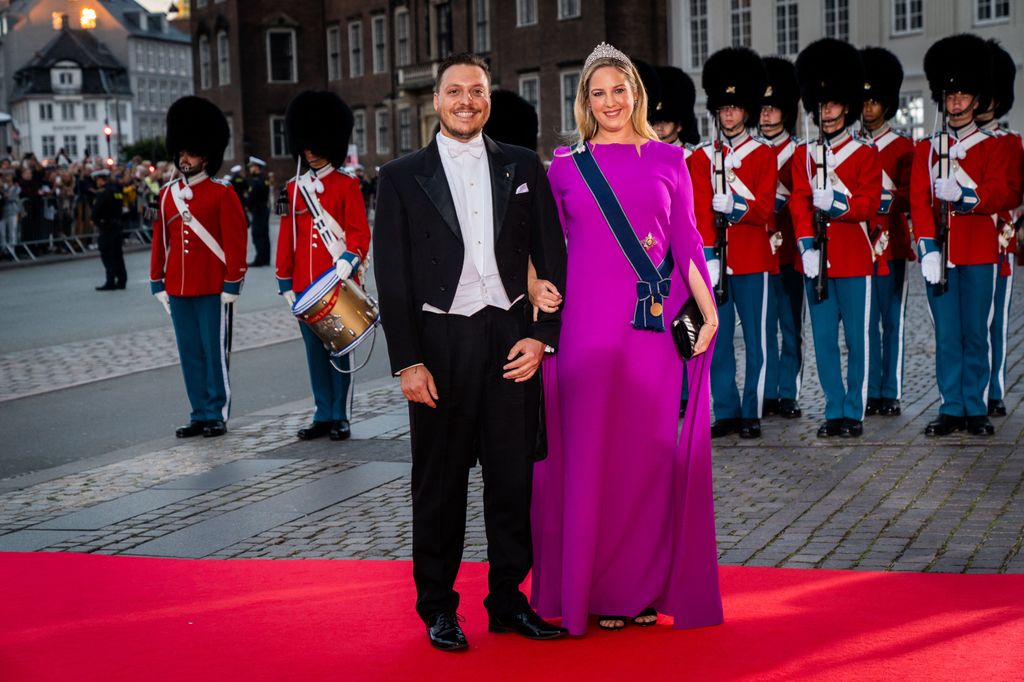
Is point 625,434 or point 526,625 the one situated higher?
point 625,434

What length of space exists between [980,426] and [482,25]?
147ft

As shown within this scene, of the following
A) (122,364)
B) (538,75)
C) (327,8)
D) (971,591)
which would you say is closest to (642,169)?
(971,591)

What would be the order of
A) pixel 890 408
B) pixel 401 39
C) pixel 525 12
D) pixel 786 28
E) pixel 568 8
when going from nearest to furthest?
pixel 890 408, pixel 786 28, pixel 568 8, pixel 525 12, pixel 401 39

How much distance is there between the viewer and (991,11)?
34031 mm

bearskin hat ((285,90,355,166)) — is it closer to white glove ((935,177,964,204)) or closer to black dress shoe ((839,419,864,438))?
black dress shoe ((839,419,864,438))

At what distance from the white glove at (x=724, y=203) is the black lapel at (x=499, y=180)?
4.22m

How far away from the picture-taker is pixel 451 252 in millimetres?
5070

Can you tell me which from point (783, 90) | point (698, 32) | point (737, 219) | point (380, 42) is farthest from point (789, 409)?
point (380, 42)

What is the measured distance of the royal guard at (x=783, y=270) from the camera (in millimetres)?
9805

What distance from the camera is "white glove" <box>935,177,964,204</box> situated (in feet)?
28.7

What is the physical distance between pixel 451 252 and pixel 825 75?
4937 millimetres

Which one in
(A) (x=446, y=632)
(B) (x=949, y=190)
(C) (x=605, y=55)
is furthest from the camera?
(B) (x=949, y=190)

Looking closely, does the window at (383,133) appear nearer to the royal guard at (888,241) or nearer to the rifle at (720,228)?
the royal guard at (888,241)

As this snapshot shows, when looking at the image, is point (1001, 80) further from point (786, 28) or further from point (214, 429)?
point (786, 28)
